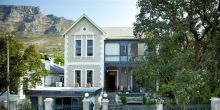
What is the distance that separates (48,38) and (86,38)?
9094cm

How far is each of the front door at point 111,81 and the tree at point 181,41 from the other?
14.1 meters

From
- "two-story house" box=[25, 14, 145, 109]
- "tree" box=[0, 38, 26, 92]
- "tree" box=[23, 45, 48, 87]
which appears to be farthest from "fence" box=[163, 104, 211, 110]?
"two-story house" box=[25, 14, 145, 109]

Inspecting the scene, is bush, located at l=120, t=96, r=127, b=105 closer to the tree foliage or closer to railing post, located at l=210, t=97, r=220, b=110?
the tree foliage

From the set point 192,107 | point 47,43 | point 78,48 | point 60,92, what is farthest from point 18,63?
point 47,43

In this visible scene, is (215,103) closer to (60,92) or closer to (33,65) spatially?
(60,92)

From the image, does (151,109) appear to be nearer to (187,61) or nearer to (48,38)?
(187,61)

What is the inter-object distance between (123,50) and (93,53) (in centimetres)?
271

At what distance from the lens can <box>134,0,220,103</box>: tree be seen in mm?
19781

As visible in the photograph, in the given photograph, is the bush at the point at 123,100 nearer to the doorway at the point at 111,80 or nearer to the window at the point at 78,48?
the doorway at the point at 111,80

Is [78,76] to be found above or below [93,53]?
below

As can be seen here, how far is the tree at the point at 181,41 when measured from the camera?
64.9 ft

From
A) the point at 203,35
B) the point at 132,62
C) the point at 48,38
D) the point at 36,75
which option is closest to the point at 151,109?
the point at 203,35

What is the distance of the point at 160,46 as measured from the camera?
21.3 m

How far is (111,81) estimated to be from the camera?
3641 cm
